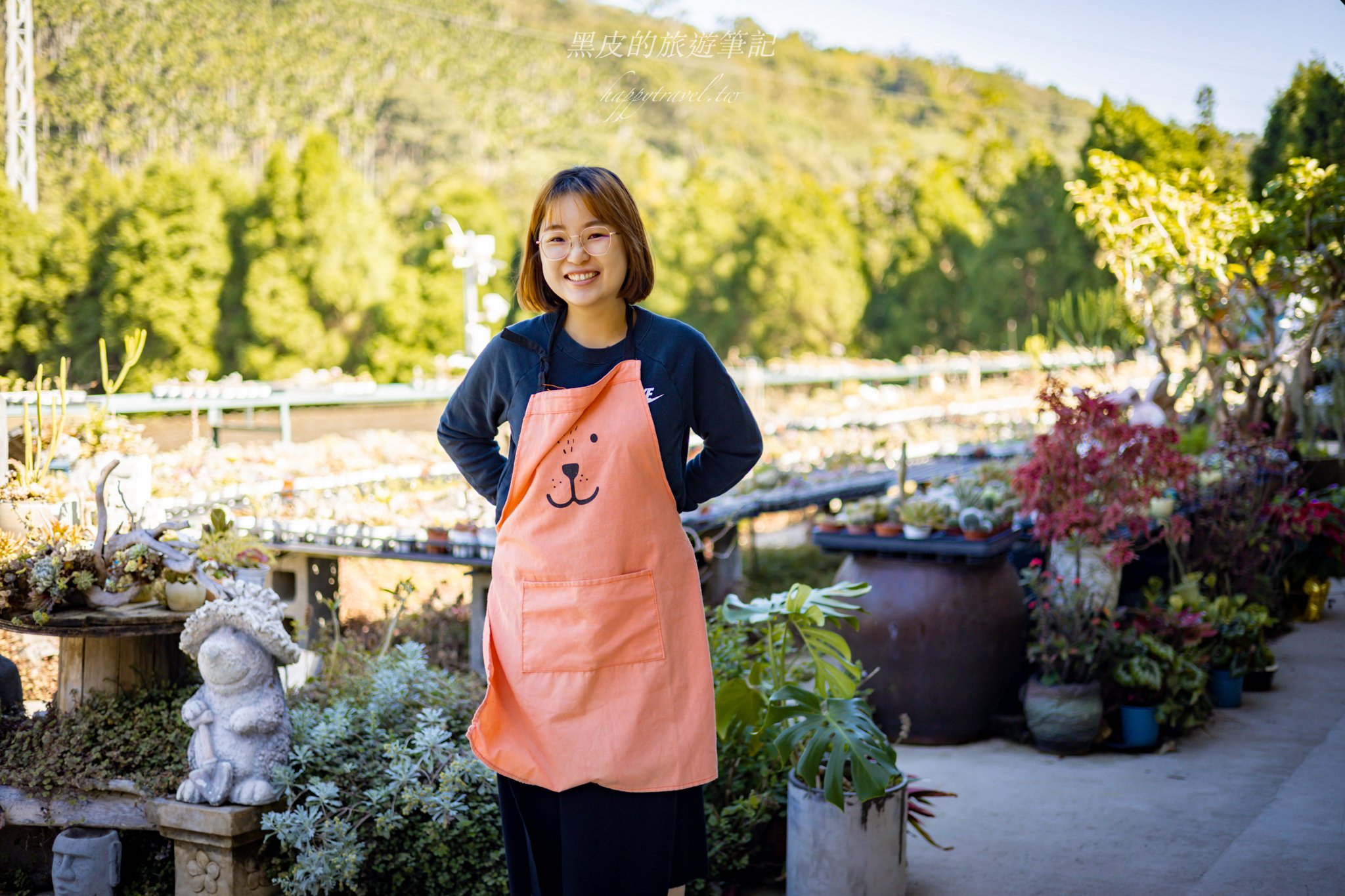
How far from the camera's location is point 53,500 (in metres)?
3.40

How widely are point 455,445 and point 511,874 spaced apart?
0.72 m

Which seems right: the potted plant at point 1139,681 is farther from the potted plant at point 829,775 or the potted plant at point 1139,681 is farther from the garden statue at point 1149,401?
the potted plant at point 829,775

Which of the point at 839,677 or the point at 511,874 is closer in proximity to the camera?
the point at 511,874

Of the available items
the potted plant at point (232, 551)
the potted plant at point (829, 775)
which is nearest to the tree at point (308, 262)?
the potted plant at point (232, 551)

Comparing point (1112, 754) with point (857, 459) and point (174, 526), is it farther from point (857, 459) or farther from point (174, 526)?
point (857, 459)

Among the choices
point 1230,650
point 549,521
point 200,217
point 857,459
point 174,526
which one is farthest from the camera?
point 200,217

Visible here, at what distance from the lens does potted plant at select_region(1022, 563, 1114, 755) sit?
159 inches

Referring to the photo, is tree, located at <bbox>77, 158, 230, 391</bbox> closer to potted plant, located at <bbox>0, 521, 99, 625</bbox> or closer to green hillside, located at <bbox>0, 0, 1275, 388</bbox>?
green hillside, located at <bbox>0, 0, 1275, 388</bbox>

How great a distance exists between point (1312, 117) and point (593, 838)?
22.1 ft

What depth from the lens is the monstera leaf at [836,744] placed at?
254 cm

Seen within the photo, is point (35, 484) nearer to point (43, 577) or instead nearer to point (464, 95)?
point (43, 577)

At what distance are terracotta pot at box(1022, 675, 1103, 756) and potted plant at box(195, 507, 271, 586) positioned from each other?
2613 mm

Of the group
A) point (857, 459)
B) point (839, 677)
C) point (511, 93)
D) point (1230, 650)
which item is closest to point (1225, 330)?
point (857, 459)

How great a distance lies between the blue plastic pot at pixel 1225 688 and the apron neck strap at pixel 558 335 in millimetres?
3630
